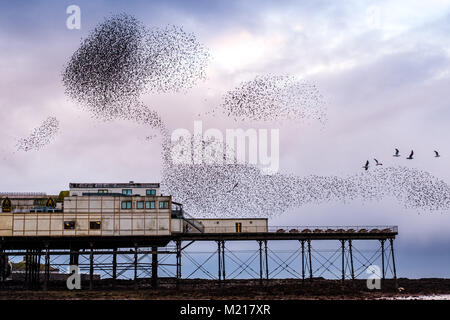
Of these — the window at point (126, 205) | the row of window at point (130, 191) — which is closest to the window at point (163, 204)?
the window at point (126, 205)

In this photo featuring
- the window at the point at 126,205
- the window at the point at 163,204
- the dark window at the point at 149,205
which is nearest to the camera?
the window at the point at 126,205

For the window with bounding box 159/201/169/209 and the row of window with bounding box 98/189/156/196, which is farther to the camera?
the row of window with bounding box 98/189/156/196

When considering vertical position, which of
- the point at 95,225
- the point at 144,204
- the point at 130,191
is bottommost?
the point at 95,225

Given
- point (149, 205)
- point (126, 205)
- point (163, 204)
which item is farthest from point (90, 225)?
point (163, 204)

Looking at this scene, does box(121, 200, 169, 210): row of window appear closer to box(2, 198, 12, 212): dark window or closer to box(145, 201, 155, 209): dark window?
box(145, 201, 155, 209): dark window

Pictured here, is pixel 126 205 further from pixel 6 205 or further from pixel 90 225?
pixel 6 205

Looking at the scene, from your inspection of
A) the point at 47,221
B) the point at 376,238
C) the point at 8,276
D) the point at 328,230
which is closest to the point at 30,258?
the point at 47,221

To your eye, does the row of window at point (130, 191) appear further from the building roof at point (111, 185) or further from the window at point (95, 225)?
the window at point (95, 225)

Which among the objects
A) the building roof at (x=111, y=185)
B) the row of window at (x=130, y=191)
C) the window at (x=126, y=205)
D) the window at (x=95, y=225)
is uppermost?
the building roof at (x=111, y=185)

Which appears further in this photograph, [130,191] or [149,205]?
[130,191]

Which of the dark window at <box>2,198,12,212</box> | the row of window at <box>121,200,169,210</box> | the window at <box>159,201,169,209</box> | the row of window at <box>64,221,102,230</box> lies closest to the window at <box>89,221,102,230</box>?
the row of window at <box>64,221,102,230</box>

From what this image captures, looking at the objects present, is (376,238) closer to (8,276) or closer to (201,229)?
(201,229)

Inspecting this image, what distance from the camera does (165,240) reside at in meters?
87.9
